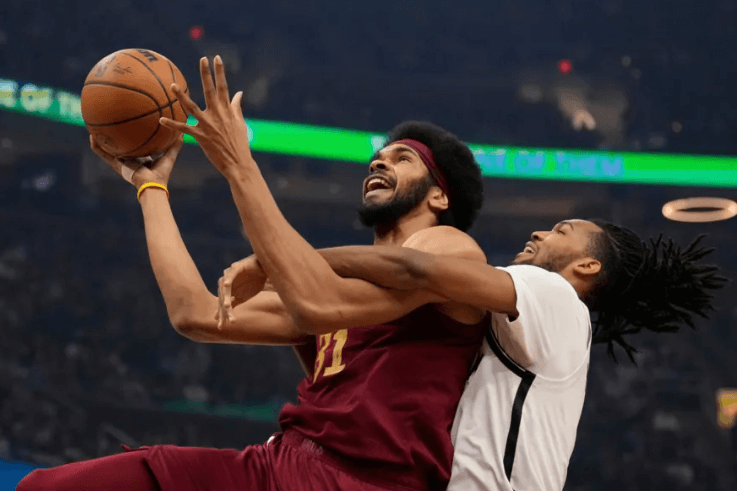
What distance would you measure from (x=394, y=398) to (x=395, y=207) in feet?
2.16

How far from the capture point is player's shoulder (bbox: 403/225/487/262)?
6.96ft

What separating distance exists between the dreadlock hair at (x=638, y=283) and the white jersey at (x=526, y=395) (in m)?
0.40

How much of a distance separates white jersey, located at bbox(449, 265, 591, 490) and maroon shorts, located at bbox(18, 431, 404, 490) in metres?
0.26

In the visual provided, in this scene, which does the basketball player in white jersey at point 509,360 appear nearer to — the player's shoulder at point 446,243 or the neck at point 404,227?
the player's shoulder at point 446,243

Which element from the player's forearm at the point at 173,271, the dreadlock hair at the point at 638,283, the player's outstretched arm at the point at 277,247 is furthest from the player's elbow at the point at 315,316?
the dreadlock hair at the point at 638,283

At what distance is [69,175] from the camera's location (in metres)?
8.29

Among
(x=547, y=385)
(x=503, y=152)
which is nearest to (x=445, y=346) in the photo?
(x=547, y=385)

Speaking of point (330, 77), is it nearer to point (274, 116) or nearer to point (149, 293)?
point (274, 116)

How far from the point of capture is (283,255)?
1843mm

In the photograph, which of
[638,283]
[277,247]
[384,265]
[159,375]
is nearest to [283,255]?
[277,247]

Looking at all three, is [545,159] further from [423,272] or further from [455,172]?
[423,272]

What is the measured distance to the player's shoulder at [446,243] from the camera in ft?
6.96

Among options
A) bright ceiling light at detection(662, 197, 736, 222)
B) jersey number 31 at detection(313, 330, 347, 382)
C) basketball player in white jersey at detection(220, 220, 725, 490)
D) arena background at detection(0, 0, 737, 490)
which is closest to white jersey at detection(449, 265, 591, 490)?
basketball player in white jersey at detection(220, 220, 725, 490)

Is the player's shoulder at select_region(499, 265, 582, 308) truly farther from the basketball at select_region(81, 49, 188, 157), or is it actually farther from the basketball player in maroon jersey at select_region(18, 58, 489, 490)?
the basketball at select_region(81, 49, 188, 157)
